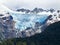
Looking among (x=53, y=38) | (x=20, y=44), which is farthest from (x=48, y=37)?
(x=20, y=44)

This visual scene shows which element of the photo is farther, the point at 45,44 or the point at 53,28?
the point at 53,28

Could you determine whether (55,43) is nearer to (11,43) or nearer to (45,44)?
(45,44)

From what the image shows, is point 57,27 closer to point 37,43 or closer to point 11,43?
point 37,43

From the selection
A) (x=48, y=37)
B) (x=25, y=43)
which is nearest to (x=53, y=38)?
(x=48, y=37)

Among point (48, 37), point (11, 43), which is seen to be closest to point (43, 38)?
point (48, 37)

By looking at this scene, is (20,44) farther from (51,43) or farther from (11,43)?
(51,43)

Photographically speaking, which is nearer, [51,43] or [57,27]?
[51,43]
